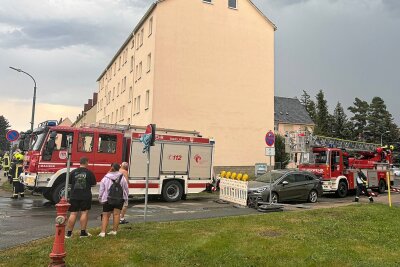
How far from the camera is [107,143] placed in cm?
1659

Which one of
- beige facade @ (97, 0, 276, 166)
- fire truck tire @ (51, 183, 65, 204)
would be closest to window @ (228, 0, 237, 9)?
beige facade @ (97, 0, 276, 166)

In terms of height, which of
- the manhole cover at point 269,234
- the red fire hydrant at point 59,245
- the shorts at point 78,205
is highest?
the shorts at point 78,205

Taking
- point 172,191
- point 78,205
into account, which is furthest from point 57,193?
point 78,205

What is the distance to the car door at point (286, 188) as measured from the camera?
685 inches

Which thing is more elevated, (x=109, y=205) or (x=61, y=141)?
(x=61, y=141)

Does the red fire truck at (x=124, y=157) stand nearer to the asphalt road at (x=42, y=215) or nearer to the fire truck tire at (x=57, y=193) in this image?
the fire truck tire at (x=57, y=193)

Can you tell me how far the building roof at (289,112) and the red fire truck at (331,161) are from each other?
1678 inches

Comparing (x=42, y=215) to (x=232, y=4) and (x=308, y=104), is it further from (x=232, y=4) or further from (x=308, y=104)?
(x=308, y=104)

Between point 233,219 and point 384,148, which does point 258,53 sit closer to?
point 384,148

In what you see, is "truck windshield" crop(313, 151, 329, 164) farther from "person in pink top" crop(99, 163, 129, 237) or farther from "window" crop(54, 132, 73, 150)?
"person in pink top" crop(99, 163, 129, 237)

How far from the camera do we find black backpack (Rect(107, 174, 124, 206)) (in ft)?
29.2

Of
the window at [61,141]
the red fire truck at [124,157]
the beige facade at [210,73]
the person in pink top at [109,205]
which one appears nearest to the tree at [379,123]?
the beige facade at [210,73]

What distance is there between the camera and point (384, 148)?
1091 inches

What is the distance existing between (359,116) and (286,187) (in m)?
80.6
